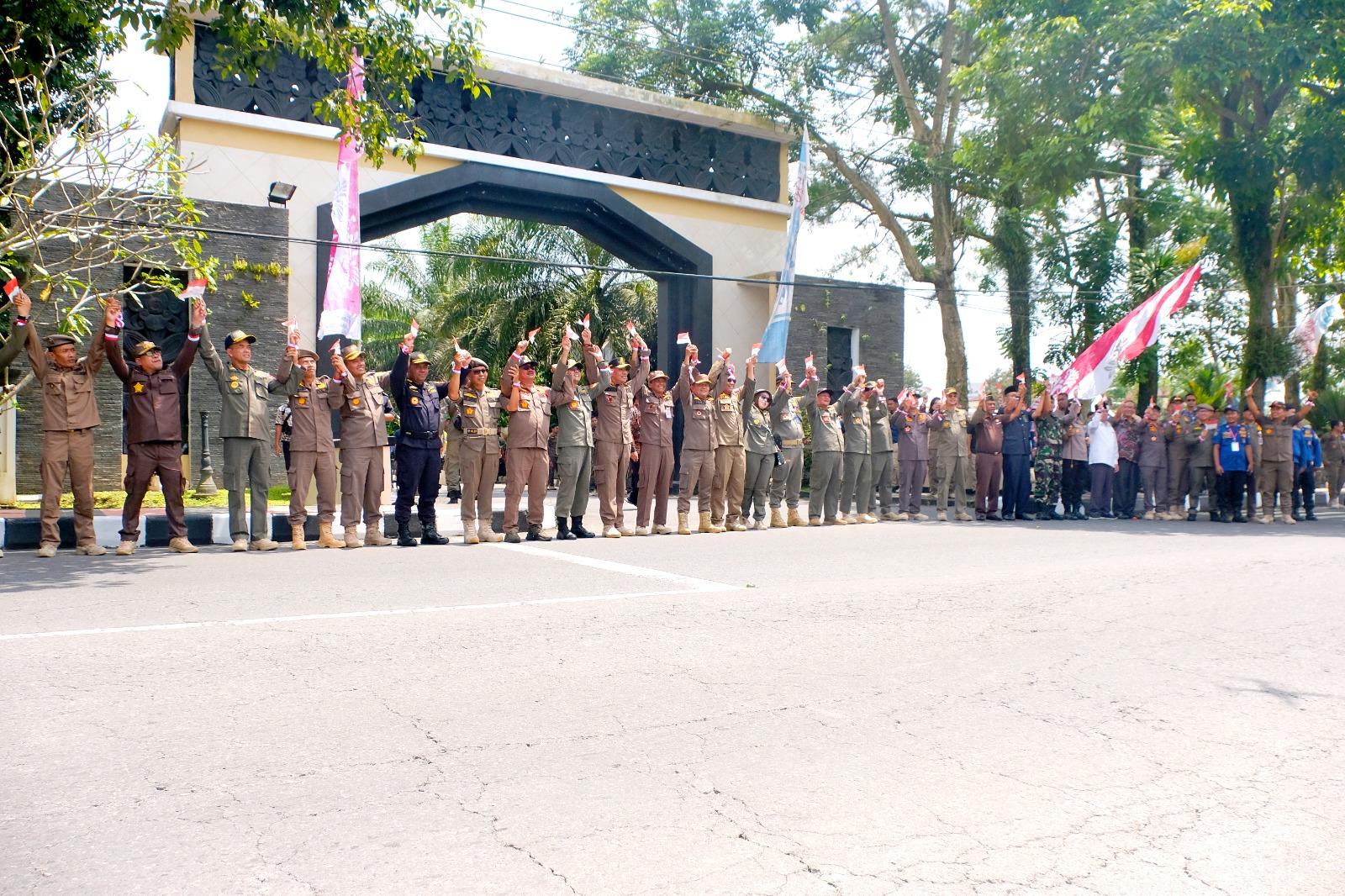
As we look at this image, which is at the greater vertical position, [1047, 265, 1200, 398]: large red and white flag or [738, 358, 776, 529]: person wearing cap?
[1047, 265, 1200, 398]: large red and white flag

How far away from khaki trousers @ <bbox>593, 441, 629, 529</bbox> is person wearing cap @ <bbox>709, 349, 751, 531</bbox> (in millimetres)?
1133

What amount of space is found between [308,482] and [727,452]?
15.3 feet

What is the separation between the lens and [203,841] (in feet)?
10.4

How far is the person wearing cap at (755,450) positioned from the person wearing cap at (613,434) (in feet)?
4.65

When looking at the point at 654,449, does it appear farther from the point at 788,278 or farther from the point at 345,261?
the point at 788,278

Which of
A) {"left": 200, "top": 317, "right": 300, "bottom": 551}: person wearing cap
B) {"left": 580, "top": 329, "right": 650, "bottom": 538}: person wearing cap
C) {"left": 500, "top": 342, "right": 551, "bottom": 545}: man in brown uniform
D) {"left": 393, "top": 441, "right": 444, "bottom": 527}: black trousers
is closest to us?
{"left": 200, "top": 317, "right": 300, "bottom": 551}: person wearing cap

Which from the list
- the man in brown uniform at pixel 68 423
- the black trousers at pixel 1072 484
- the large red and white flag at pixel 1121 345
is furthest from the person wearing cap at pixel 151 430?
the black trousers at pixel 1072 484

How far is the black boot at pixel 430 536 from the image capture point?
11.2 metres

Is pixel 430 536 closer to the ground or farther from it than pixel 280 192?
closer to the ground

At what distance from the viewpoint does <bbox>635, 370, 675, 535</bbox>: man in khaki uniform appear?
12.7 m

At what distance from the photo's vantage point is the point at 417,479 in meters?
11.2

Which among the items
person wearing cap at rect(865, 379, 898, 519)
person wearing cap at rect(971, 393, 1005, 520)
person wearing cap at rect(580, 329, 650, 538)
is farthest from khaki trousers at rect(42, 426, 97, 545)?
person wearing cap at rect(971, 393, 1005, 520)

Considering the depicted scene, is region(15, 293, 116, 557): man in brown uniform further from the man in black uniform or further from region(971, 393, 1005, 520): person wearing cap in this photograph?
region(971, 393, 1005, 520): person wearing cap

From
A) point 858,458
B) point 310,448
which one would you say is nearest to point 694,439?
point 858,458
